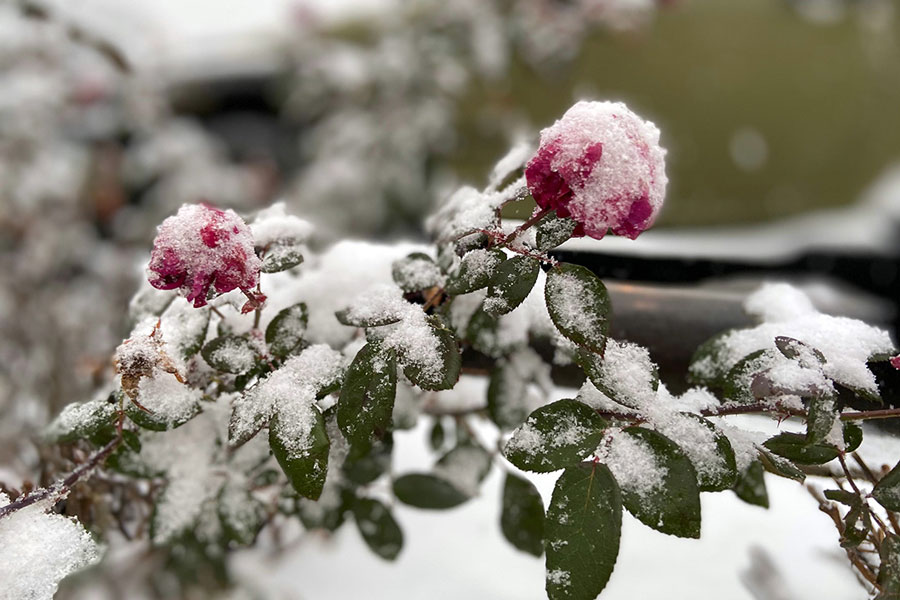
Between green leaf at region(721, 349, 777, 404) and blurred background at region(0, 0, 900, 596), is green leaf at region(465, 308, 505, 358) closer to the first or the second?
green leaf at region(721, 349, 777, 404)

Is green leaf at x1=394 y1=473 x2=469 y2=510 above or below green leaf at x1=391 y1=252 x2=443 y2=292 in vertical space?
below

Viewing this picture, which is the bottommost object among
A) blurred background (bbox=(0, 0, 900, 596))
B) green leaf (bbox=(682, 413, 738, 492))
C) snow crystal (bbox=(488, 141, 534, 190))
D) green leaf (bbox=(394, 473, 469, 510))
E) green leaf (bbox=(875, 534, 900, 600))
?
green leaf (bbox=(875, 534, 900, 600))

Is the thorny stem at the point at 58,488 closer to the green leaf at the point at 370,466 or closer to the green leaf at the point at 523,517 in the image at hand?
the green leaf at the point at 370,466

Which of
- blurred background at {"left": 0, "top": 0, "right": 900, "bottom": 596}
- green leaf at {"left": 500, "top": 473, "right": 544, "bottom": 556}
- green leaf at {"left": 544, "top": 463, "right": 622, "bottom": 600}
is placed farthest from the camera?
blurred background at {"left": 0, "top": 0, "right": 900, "bottom": 596}

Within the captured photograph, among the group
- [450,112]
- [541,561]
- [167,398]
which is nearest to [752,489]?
[541,561]

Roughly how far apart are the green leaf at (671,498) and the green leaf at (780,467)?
8cm

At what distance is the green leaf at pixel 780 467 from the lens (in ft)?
1.95

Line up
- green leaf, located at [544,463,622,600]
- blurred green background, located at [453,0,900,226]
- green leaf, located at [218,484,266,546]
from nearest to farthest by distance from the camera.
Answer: green leaf, located at [544,463,622,600]
green leaf, located at [218,484,266,546]
blurred green background, located at [453,0,900,226]

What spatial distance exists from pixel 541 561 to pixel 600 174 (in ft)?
2.25

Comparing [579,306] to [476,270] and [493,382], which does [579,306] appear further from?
[493,382]

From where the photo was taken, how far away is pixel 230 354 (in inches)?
26.4

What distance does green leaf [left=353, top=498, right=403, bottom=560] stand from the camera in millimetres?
885

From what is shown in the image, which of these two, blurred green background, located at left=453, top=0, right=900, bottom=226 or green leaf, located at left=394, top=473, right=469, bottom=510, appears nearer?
green leaf, located at left=394, top=473, right=469, bottom=510

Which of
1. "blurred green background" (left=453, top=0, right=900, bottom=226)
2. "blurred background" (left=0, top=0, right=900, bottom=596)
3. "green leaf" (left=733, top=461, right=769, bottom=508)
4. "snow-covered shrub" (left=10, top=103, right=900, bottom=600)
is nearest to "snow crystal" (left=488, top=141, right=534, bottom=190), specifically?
"snow-covered shrub" (left=10, top=103, right=900, bottom=600)
